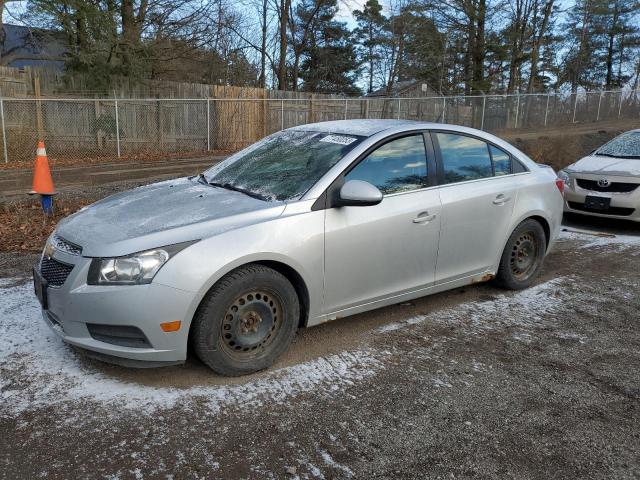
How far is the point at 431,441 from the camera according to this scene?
9.55 ft

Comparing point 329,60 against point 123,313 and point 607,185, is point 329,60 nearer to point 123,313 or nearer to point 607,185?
point 607,185

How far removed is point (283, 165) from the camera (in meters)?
4.27

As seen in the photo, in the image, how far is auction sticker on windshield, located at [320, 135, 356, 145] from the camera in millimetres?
4208

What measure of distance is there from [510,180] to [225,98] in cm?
1556

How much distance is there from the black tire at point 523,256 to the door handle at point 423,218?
116 cm

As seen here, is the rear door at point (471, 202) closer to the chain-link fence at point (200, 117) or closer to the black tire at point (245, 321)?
the black tire at point (245, 321)

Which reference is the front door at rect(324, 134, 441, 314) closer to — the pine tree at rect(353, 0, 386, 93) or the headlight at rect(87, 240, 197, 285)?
the headlight at rect(87, 240, 197, 285)

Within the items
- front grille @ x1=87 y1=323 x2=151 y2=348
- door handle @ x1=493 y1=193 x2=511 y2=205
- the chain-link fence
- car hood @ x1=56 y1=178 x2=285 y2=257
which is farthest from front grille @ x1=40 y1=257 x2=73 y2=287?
the chain-link fence

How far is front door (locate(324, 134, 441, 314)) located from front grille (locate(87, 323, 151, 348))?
1269 millimetres

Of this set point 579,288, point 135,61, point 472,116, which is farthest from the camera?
point 472,116

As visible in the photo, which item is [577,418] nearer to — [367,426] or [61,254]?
[367,426]

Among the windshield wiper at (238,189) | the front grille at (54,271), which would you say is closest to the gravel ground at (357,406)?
the front grille at (54,271)

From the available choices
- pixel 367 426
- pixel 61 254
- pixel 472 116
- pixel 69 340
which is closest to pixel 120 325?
A: pixel 69 340

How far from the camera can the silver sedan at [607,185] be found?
7668 millimetres
